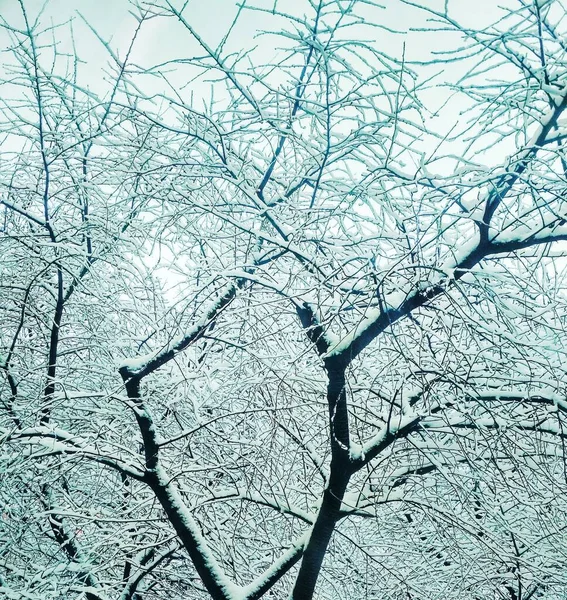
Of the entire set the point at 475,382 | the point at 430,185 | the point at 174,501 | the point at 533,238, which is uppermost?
the point at 430,185

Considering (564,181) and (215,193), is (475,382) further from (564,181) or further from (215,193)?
(215,193)

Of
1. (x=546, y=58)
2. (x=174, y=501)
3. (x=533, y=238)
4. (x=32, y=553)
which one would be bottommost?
(x=32, y=553)

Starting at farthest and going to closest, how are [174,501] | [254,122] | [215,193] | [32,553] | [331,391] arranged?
[32,553] < [215,193] < [174,501] < [254,122] < [331,391]

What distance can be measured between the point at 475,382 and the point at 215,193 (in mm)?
2426

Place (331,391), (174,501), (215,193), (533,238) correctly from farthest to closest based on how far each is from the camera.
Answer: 1. (215,193)
2. (174,501)
3. (331,391)
4. (533,238)

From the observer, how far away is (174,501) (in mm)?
3535

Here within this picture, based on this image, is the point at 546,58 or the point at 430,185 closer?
the point at 546,58

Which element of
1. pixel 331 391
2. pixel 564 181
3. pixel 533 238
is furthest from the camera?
pixel 331 391

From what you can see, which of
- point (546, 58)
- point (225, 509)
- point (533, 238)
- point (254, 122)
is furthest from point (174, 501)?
point (546, 58)

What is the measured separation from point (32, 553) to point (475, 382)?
4140 millimetres

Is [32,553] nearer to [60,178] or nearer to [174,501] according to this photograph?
[174,501]

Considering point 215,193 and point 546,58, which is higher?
point 215,193

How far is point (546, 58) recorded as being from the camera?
2.47 m

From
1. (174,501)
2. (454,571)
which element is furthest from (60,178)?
(454,571)
